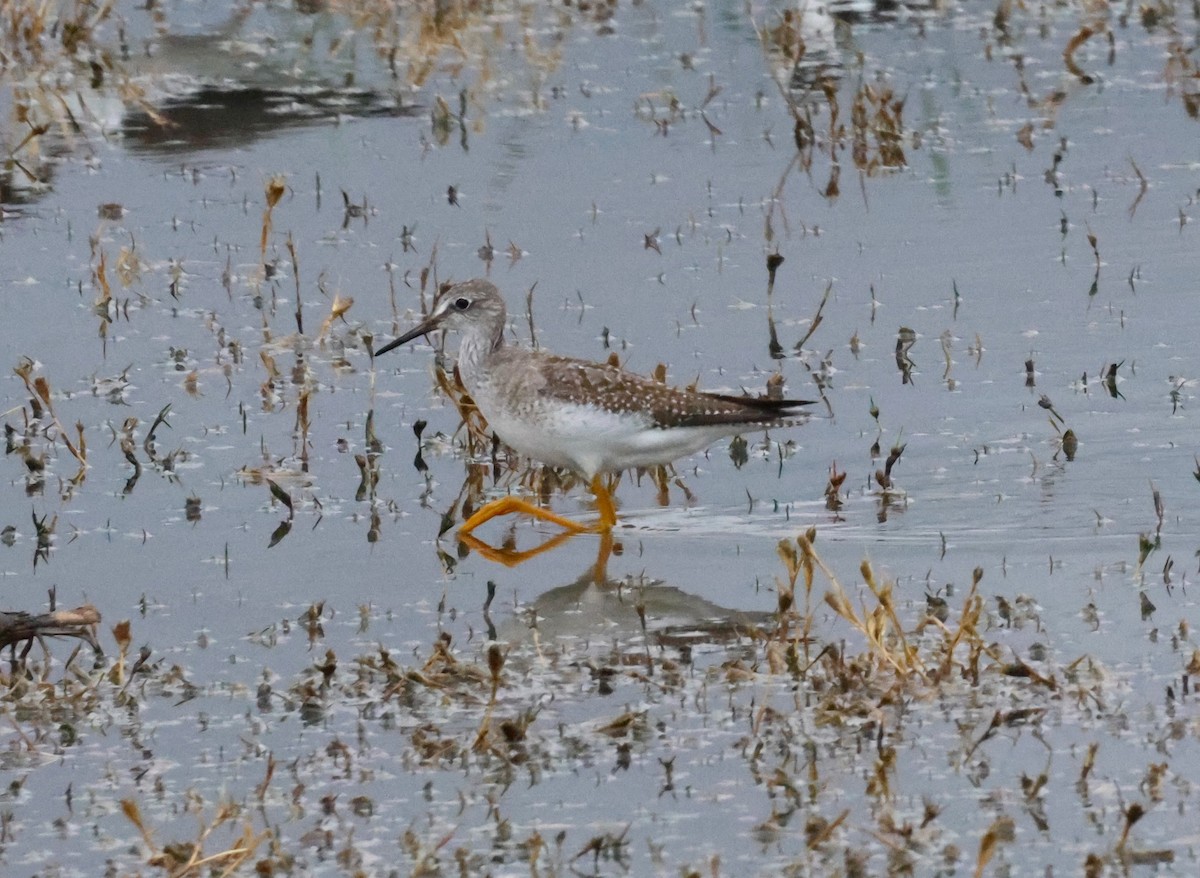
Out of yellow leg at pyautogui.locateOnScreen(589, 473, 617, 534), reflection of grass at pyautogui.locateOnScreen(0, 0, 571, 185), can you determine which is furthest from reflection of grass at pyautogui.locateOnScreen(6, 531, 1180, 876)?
reflection of grass at pyautogui.locateOnScreen(0, 0, 571, 185)

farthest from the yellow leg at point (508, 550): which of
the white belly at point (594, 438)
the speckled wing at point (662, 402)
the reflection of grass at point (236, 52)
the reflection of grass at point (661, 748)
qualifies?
the reflection of grass at point (236, 52)

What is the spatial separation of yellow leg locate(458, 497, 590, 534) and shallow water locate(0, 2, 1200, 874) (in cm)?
8

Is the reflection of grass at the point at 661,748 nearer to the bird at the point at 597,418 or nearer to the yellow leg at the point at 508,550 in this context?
the yellow leg at the point at 508,550

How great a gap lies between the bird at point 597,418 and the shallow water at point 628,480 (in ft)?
0.77

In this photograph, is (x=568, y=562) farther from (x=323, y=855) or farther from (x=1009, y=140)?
(x=1009, y=140)

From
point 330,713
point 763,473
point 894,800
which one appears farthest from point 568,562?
point 894,800

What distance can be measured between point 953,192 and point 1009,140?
1337 millimetres

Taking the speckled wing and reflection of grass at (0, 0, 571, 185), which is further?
reflection of grass at (0, 0, 571, 185)

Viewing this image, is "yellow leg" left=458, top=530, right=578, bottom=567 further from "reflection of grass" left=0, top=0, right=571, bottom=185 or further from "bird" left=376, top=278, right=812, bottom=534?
"reflection of grass" left=0, top=0, right=571, bottom=185

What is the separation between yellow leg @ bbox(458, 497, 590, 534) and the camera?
8.16 m

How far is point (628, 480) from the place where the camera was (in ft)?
30.2

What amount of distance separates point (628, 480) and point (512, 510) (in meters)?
0.96

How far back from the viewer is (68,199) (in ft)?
41.8

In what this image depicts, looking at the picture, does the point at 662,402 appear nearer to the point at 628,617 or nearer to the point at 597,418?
the point at 597,418
